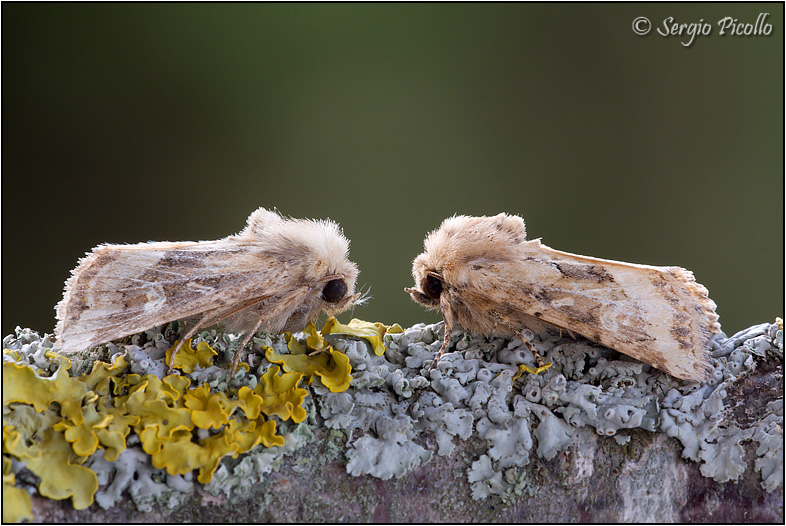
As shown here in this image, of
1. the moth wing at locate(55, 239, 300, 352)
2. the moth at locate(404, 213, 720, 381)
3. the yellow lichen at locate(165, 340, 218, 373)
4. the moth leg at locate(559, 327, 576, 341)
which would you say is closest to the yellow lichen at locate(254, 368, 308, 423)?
the yellow lichen at locate(165, 340, 218, 373)

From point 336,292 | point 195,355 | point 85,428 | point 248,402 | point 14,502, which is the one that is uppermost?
point 336,292

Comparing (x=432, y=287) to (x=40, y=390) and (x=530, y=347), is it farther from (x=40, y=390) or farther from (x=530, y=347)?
(x=40, y=390)

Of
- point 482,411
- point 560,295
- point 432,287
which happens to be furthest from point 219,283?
point 560,295

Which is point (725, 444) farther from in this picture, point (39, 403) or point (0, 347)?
point (0, 347)

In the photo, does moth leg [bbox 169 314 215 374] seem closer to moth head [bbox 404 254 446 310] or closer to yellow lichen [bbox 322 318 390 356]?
yellow lichen [bbox 322 318 390 356]

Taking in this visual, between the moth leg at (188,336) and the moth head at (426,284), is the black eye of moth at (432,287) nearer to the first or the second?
the moth head at (426,284)

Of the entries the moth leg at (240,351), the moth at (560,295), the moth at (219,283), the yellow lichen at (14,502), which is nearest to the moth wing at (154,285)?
the moth at (219,283)
